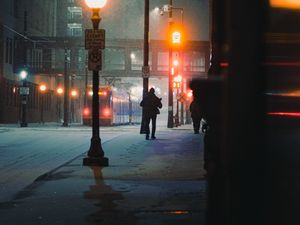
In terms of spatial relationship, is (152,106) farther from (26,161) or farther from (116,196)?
(116,196)

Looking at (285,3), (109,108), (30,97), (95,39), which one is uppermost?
(95,39)

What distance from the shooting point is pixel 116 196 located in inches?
329

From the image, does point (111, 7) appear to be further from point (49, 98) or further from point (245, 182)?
point (245, 182)

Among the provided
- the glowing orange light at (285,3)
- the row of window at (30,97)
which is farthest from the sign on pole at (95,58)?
the row of window at (30,97)

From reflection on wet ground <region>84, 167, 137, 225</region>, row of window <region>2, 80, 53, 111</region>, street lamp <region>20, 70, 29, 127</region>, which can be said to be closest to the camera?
reflection on wet ground <region>84, 167, 137, 225</region>

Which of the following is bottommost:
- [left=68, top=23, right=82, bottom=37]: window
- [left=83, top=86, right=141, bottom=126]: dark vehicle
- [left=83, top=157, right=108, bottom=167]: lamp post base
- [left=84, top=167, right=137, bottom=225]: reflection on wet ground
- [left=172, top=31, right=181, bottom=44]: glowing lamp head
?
[left=84, top=167, right=137, bottom=225]: reflection on wet ground

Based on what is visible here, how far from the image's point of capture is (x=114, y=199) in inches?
319

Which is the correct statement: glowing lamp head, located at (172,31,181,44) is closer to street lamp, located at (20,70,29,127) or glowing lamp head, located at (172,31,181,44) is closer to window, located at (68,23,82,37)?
street lamp, located at (20,70,29,127)

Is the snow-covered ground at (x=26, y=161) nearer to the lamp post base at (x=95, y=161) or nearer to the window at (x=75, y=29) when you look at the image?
the lamp post base at (x=95, y=161)

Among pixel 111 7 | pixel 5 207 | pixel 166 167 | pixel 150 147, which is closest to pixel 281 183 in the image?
pixel 5 207

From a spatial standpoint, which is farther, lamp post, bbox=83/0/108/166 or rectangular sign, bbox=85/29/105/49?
rectangular sign, bbox=85/29/105/49

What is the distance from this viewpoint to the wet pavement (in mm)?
6719

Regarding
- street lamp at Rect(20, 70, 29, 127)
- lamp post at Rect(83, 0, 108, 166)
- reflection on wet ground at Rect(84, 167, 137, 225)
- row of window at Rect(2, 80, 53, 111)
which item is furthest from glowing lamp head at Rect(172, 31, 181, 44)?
reflection on wet ground at Rect(84, 167, 137, 225)

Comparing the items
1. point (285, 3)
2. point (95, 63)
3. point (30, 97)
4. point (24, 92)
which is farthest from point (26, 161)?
point (30, 97)
